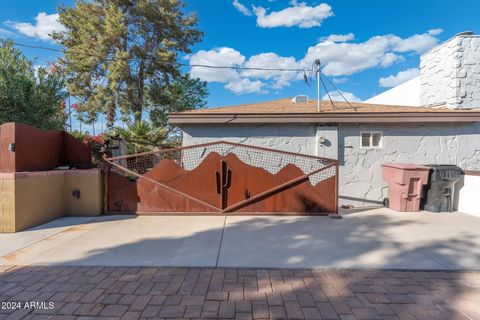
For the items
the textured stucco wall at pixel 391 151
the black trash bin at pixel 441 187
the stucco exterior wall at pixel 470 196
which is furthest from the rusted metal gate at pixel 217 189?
the stucco exterior wall at pixel 470 196

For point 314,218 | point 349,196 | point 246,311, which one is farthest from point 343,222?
point 246,311

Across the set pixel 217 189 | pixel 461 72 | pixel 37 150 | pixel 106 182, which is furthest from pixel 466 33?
pixel 37 150

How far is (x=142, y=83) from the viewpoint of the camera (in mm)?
16547

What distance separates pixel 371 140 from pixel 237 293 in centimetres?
602

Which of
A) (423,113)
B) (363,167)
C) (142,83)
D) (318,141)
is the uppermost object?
(142,83)

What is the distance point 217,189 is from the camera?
5953 millimetres

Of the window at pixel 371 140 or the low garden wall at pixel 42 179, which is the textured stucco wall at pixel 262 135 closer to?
the window at pixel 371 140

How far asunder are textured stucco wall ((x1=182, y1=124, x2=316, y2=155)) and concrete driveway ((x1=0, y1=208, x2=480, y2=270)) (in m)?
2.11

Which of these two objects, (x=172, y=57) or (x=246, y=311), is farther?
(x=172, y=57)

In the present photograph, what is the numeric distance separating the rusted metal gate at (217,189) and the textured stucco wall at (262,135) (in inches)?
44.8

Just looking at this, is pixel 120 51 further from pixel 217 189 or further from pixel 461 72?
pixel 461 72

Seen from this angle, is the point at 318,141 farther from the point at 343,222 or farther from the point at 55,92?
the point at 55,92

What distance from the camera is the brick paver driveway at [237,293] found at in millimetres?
2346

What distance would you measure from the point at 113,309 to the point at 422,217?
20.3 feet
